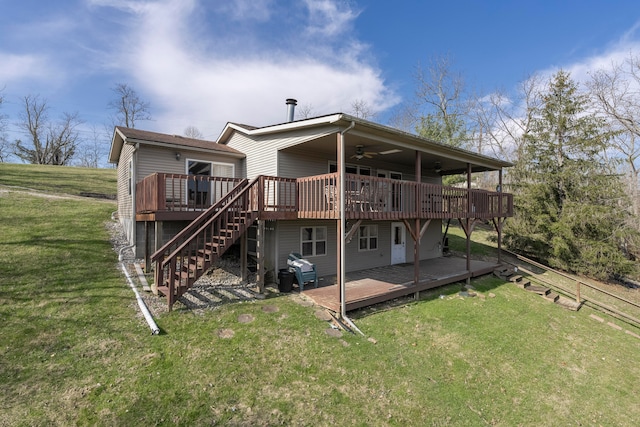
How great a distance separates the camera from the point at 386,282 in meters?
10.3

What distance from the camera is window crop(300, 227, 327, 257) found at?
10.8 m

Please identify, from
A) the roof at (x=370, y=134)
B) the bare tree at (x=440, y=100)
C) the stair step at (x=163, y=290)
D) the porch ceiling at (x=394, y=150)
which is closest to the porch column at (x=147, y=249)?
the stair step at (x=163, y=290)

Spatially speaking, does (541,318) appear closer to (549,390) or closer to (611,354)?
(611,354)

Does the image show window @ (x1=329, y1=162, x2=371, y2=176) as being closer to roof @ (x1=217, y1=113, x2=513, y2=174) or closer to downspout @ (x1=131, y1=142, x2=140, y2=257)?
roof @ (x1=217, y1=113, x2=513, y2=174)

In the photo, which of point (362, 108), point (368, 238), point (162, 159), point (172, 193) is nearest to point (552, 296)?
point (368, 238)

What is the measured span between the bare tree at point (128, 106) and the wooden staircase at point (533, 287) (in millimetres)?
42527

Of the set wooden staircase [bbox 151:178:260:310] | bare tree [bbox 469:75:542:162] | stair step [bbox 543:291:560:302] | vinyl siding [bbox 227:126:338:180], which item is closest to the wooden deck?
stair step [bbox 543:291:560:302]

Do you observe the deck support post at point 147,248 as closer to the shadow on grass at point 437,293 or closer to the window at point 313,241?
the window at point 313,241

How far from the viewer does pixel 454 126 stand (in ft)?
75.8

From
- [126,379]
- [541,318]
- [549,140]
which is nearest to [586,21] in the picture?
[549,140]

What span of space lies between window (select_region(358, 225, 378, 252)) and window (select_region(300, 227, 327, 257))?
1842 mm

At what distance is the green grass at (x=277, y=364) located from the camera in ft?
14.4

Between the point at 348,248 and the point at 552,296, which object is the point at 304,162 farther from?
the point at 552,296

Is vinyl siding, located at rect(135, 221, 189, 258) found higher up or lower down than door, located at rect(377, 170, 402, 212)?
lower down
